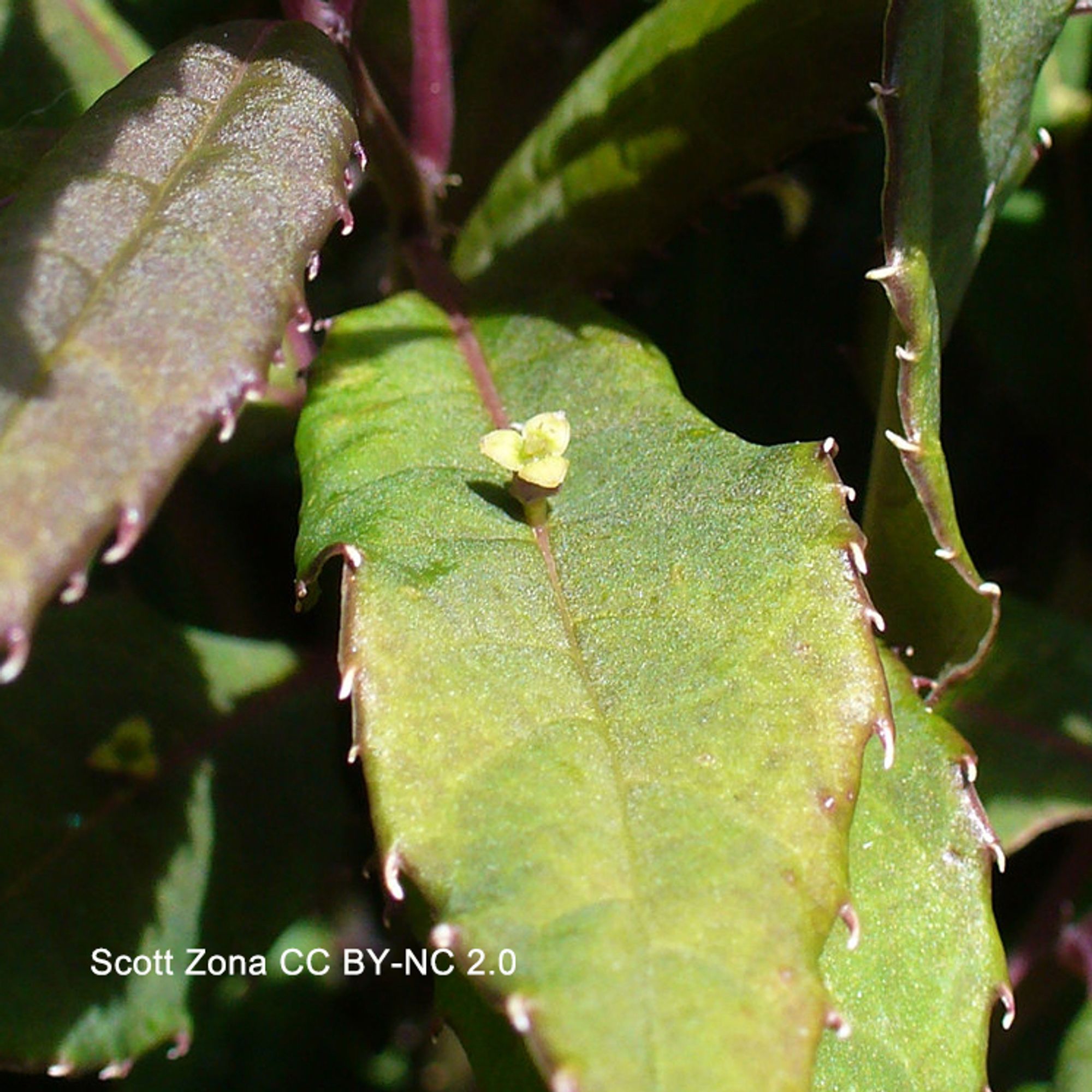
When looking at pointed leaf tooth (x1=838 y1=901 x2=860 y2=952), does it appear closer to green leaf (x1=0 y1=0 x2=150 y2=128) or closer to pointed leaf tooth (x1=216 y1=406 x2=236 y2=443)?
pointed leaf tooth (x1=216 y1=406 x2=236 y2=443)

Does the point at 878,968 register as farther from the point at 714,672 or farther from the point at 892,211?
the point at 892,211

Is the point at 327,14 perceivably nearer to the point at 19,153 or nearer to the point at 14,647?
the point at 19,153

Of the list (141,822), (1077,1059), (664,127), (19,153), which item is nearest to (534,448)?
(664,127)

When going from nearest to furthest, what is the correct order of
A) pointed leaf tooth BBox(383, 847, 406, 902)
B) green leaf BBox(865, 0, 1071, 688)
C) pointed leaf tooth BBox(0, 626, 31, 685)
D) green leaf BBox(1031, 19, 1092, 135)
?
pointed leaf tooth BBox(0, 626, 31, 685) < pointed leaf tooth BBox(383, 847, 406, 902) < green leaf BBox(865, 0, 1071, 688) < green leaf BBox(1031, 19, 1092, 135)

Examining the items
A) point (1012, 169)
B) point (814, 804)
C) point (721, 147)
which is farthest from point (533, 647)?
point (1012, 169)

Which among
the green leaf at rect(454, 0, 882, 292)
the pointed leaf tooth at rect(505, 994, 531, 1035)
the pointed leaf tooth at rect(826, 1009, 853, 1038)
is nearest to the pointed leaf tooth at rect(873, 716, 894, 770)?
the pointed leaf tooth at rect(826, 1009, 853, 1038)

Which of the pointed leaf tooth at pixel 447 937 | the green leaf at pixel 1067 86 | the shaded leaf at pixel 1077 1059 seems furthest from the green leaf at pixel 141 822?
the green leaf at pixel 1067 86
